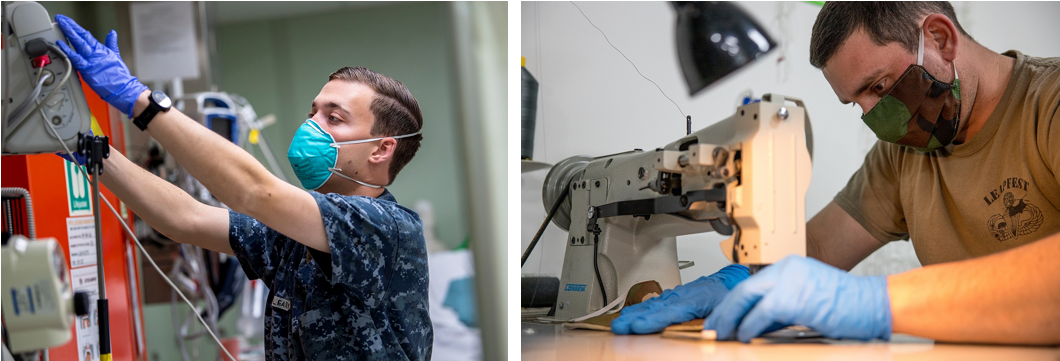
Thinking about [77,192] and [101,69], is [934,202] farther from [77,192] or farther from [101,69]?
[77,192]

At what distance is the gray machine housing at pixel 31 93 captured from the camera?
897mm

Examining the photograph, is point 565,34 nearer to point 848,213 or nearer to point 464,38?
point 464,38

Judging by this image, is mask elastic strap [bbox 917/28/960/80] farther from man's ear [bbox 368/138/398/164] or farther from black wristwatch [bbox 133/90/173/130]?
black wristwatch [bbox 133/90/173/130]

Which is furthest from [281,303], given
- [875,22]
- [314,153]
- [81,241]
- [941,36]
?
[941,36]

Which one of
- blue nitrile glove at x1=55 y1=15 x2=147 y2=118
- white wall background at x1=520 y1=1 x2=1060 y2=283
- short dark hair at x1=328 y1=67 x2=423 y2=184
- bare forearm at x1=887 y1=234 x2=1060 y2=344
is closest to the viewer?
bare forearm at x1=887 y1=234 x2=1060 y2=344

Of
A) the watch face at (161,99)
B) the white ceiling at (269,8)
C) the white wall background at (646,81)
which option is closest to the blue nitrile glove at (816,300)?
the white wall background at (646,81)

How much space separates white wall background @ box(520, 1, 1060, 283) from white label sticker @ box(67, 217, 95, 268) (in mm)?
1056

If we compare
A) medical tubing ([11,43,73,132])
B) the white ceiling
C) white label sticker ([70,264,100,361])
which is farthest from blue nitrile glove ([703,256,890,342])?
white label sticker ([70,264,100,361])

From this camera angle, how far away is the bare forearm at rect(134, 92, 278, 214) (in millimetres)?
842

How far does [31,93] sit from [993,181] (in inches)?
69.0

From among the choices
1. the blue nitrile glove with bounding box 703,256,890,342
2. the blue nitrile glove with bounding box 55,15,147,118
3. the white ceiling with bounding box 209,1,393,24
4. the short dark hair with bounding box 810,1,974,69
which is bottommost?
the blue nitrile glove with bounding box 703,256,890,342

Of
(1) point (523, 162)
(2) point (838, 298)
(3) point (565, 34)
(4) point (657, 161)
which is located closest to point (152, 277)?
(1) point (523, 162)

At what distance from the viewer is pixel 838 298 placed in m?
0.84

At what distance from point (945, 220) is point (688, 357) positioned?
876mm
